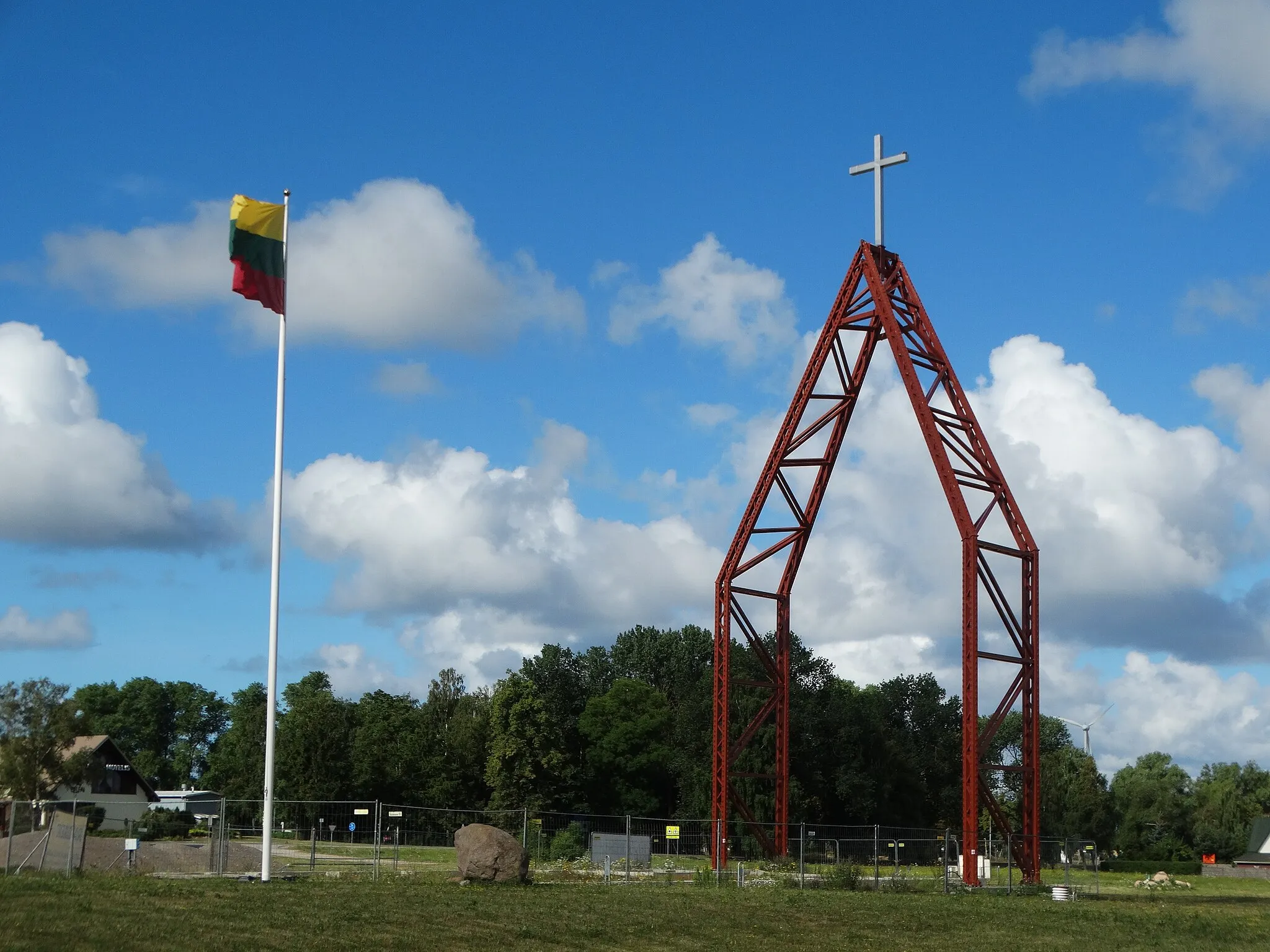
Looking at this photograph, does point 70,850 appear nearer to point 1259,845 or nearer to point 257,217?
point 257,217

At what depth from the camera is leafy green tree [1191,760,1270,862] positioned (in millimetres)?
90938

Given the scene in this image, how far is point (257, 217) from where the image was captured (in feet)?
91.7

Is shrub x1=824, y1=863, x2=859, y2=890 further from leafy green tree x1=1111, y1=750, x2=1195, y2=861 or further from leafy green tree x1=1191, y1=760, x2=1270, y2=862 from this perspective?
leafy green tree x1=1191, y1=760, x2=1270, y2=862

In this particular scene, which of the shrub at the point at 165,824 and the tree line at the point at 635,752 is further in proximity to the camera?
the tree line at the point at 635,752

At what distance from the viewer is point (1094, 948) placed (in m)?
22.0

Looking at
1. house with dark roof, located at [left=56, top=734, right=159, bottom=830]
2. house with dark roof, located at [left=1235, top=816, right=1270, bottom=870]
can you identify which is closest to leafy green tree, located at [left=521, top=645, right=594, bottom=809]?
house with dark roof, located at [left=56, top=734, right=159, bottom=830]

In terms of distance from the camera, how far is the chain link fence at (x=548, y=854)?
2891 cm

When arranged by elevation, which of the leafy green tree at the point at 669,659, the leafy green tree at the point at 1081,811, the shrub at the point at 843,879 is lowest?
the leafy green tree at the point at 1081,811

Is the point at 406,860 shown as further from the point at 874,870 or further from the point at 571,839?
the point at 874,870

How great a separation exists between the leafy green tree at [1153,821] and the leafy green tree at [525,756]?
36.7 meters

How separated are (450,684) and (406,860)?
5652 cm

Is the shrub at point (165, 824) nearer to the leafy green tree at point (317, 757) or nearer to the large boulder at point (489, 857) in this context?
the leafy green tree at point (317, 757)

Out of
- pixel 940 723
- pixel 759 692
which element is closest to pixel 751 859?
pixel 759 692

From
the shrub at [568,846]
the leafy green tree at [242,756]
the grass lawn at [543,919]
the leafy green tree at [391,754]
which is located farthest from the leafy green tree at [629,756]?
the grass lawn at [543,919]
